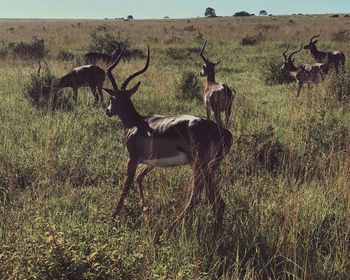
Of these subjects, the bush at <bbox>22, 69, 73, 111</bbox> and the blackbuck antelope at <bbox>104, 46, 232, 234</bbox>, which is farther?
the bush at <bbox>22, 69, 73, 111</bbox>

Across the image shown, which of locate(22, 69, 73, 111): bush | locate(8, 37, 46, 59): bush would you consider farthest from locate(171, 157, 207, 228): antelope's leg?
locate(8, 37, 46, 59): bush

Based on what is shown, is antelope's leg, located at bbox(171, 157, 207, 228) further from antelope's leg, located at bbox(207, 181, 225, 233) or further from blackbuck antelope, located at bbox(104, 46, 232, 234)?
antelope's leg, located at bbox(207, 181, 225, 233)

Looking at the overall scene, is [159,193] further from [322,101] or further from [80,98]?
[80,98]

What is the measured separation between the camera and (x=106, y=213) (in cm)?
412

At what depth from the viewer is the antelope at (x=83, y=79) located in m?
10.9

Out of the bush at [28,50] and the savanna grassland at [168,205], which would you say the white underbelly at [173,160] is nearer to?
the savanna grassland at [168,205]

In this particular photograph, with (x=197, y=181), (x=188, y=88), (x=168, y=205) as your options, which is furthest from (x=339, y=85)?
(x=168, y=205)

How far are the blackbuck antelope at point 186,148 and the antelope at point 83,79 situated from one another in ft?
20.6

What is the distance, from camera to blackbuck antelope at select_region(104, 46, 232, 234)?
430 cm

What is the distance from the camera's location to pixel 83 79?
441 inches

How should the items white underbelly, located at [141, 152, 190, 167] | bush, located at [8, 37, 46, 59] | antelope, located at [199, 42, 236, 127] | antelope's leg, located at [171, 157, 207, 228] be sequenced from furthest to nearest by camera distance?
bush, located at [8, 37, 46, 59] → antelope, located at [199, 42, 236, 127] → white underbelly, located at [141, 152, 190, 167] → antelope's leg, located at [171, 157, 207, 228]

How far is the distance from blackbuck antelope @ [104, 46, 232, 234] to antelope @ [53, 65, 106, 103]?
247 inches

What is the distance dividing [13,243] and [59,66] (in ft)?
43.7

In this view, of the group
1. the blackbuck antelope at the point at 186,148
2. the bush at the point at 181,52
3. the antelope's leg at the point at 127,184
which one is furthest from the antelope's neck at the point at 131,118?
Result: the bush at the point at 181,52
